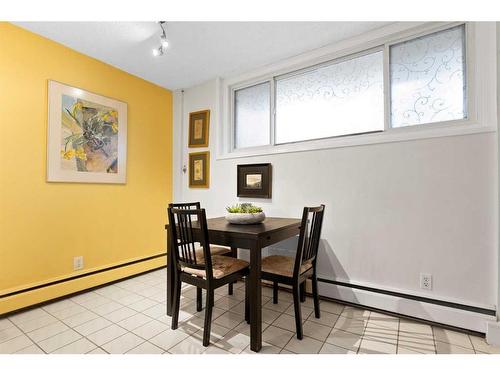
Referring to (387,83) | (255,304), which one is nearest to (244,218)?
(255,304)

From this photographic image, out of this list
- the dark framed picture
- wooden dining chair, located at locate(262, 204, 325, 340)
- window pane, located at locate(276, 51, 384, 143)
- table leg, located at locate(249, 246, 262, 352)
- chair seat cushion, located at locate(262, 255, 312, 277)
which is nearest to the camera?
table leg, located at locate(249, 246, 262, 352)

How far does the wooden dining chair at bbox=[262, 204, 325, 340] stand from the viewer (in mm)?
1741

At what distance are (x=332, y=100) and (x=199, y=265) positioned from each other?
→ 2.02 meters

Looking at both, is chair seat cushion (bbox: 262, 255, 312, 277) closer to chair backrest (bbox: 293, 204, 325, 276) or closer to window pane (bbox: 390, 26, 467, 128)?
chair backrest (bbox: 293, 204, 325, 276)

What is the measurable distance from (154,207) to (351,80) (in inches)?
110

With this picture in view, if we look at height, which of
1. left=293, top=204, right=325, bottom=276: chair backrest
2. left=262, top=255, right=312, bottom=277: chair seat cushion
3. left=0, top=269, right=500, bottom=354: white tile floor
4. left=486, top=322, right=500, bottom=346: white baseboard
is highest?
left=293, top=204, right=325, bottom=276: chair backrest

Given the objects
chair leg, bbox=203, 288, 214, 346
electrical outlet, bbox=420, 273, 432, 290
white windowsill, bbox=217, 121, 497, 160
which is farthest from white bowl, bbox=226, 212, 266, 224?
electrical outlet, bbox=420, 273, 432, 290

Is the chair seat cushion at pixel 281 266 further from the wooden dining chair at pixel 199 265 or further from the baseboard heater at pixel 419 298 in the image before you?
the baseboard heater at pixel 419 298

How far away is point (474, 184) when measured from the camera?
1.80 m

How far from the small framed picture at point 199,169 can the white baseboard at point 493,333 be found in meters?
2.88

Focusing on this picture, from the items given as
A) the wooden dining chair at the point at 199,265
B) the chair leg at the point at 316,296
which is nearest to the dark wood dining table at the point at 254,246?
the wooden dining chair at the point at 199,265
